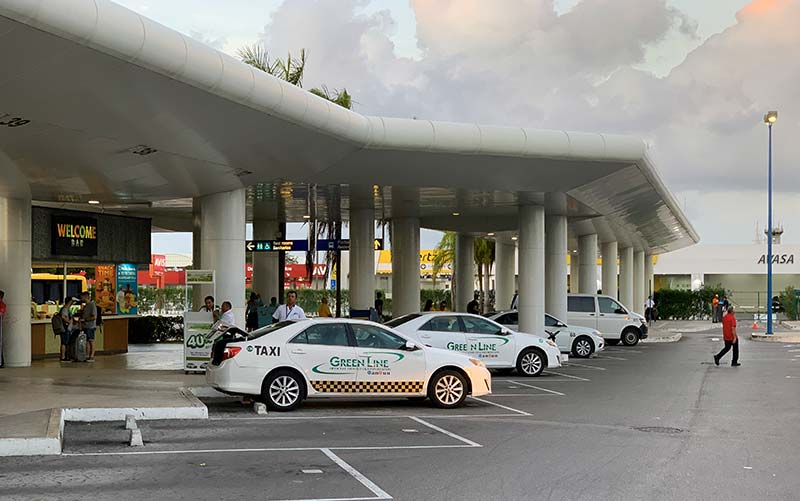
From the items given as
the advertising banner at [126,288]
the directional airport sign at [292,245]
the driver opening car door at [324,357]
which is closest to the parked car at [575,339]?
the directional airport sign at [292,245]

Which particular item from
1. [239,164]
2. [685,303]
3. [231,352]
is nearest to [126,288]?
[239,164]

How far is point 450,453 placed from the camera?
11.5 meters

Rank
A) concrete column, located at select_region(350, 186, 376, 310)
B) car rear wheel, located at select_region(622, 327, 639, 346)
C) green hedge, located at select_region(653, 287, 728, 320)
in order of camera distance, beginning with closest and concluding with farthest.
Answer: concrete column, located at select_region(350, 186, 376, 310), car rear wheel, located at select_region(622, 327, 639, 346), green hedge, located at select_region(653, 287, 728, 320)

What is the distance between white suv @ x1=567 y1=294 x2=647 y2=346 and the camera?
36.2 meters

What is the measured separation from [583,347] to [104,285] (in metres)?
14.2

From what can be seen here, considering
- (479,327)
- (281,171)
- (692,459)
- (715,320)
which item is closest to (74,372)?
(281,171)

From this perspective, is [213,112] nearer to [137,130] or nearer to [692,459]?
[137,130]

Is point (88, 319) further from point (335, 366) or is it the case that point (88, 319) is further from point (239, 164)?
point (335, 366)

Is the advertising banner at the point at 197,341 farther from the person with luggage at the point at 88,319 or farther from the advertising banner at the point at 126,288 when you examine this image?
the advertising banner at the point at 126,288

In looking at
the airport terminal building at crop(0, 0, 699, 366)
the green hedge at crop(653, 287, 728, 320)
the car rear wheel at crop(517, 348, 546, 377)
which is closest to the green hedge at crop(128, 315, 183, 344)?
the airport terminal building at crop(0, 0, 699, 366)

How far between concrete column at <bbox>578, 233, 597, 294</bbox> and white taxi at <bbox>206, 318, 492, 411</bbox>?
29.8 m

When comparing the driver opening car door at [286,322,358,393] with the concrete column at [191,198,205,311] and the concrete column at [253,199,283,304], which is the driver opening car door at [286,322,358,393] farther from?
the concrete column at [253,199,283,304]

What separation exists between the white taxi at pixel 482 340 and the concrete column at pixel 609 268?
2924 centimetres

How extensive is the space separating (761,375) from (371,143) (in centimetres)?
1164
